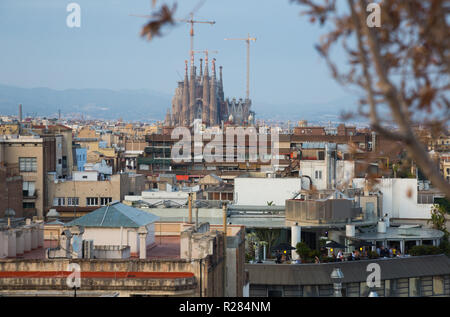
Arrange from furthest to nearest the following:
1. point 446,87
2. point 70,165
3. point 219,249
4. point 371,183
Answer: point 70,165 → point 219,249 → point 371,183 → point 446,87

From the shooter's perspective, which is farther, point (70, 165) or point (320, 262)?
point (70, 165)

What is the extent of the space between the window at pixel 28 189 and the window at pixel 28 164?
67cm

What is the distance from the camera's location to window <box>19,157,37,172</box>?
43.5 m

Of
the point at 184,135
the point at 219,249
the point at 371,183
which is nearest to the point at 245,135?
the point at 184,135

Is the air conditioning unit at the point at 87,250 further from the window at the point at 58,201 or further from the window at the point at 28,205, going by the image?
the window at the point at 58,201

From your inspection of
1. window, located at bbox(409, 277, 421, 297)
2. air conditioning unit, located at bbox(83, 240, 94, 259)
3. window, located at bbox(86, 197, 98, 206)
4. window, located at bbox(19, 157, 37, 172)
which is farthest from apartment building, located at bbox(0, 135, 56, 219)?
air conditioning unit, located at bbox(83, 240, 94, 259)

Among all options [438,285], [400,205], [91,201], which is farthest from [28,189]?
[438,285]

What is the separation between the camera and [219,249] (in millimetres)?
17750

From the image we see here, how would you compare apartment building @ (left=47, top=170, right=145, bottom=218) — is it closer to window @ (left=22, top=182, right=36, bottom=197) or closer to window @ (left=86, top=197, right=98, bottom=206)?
window @ (left=86, top=197, right=98, bottom=206)

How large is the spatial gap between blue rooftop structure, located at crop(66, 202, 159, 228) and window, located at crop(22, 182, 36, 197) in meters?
23.4
